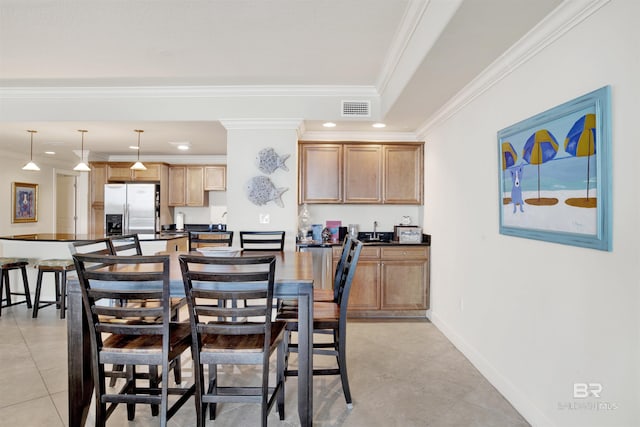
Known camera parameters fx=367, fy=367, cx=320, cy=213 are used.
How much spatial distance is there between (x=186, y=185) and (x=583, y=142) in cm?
603

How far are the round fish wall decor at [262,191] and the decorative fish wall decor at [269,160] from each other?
0.33 ft

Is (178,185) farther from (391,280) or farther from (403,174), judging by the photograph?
(391,280)

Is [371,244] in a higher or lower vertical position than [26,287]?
higher

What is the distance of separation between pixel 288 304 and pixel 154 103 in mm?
2811

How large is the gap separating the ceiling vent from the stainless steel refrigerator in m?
3.92

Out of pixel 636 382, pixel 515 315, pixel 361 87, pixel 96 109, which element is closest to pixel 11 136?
pixel 96 109

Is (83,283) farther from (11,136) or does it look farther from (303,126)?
(11,136)

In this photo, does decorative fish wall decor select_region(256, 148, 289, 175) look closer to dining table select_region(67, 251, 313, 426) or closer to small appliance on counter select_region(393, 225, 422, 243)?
small appliance on counter select_region(393, 225, 422, 243)

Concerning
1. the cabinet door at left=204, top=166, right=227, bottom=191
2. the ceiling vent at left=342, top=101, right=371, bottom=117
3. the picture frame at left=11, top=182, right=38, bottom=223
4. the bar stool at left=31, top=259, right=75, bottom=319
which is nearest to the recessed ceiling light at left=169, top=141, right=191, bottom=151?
the cabinet door at left=204, top=166, right=227, bottom=191

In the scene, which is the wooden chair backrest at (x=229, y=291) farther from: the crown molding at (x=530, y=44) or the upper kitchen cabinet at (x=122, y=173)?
the upper kitchen cabinet at (x=122, y=173)

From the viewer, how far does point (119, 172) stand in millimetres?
6387

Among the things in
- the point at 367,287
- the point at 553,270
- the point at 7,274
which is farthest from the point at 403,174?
the point at 7,274

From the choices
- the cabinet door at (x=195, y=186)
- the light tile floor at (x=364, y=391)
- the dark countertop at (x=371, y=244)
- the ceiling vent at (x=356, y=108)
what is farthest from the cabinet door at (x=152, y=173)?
the ceiling vent at (x=356, y=108)

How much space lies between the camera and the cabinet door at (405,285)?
4309 millimetres
